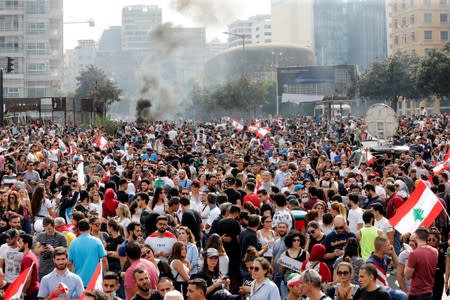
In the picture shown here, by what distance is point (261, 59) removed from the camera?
5748 inches

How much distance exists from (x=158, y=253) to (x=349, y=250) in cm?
A: 242

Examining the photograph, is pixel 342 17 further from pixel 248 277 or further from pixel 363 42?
pixel 248 277

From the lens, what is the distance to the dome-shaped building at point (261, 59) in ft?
444

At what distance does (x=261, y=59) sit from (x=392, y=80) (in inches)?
2410

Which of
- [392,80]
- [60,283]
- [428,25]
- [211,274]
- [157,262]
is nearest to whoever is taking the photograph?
[60,283]

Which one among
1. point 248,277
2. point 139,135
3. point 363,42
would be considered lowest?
point 248,277

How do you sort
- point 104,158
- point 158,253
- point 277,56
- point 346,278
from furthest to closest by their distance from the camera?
point 277,56
point 104,158
point 158,253
point 346,278

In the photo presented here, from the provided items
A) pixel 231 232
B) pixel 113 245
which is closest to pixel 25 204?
pixel 113 245

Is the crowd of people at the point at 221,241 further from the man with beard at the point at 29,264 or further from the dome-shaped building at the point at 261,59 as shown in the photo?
the dome-shaped building at the point at 261,59

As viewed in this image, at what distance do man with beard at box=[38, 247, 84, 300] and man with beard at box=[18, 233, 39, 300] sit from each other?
24.5 inches

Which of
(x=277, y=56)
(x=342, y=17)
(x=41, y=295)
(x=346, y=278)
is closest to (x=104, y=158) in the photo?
(x=41, y=295)

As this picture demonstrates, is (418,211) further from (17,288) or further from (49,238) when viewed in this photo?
(17,288)

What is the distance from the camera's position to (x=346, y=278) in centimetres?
884

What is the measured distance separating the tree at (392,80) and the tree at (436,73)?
8670mm
